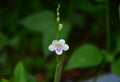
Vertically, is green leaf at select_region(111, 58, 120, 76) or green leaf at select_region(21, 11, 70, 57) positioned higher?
green leaf at select_region(21, 11, 70, 57)

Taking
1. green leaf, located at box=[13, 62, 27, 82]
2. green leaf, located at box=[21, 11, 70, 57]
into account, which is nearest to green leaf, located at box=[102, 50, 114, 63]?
green leaf, located at box=[21, 11, 70, 57]

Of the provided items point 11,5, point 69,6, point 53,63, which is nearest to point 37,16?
point 69,6

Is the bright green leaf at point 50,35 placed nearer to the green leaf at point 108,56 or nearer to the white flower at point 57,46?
the green leaf at point 108,56

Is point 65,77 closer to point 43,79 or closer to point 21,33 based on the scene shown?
point 43,79

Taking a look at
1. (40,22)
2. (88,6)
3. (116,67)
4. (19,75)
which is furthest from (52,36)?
(19,75)

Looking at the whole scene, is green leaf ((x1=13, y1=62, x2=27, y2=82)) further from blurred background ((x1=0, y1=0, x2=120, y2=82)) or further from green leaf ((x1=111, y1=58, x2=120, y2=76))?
green leaf ((x1=111, y1=58, x2=120, y2=76))

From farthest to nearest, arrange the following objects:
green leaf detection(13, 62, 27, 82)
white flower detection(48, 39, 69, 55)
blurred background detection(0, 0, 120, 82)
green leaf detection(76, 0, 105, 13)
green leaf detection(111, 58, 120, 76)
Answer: green leaf detection(76, 0, 105, 13)
blurred background detection(0, 0, 120, 82)
green leaf detection(111, 58, 120, 76)
green leaf detection(13, 62, 27, 82)
white flower detection(48, 39, 69, 55)

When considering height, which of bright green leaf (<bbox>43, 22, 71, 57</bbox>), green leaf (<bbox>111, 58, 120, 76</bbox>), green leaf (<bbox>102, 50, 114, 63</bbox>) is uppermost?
bright green leaf (<bbox>43, 22, 71, 57</bbox>)

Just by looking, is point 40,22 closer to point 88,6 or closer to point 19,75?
point 88,6
